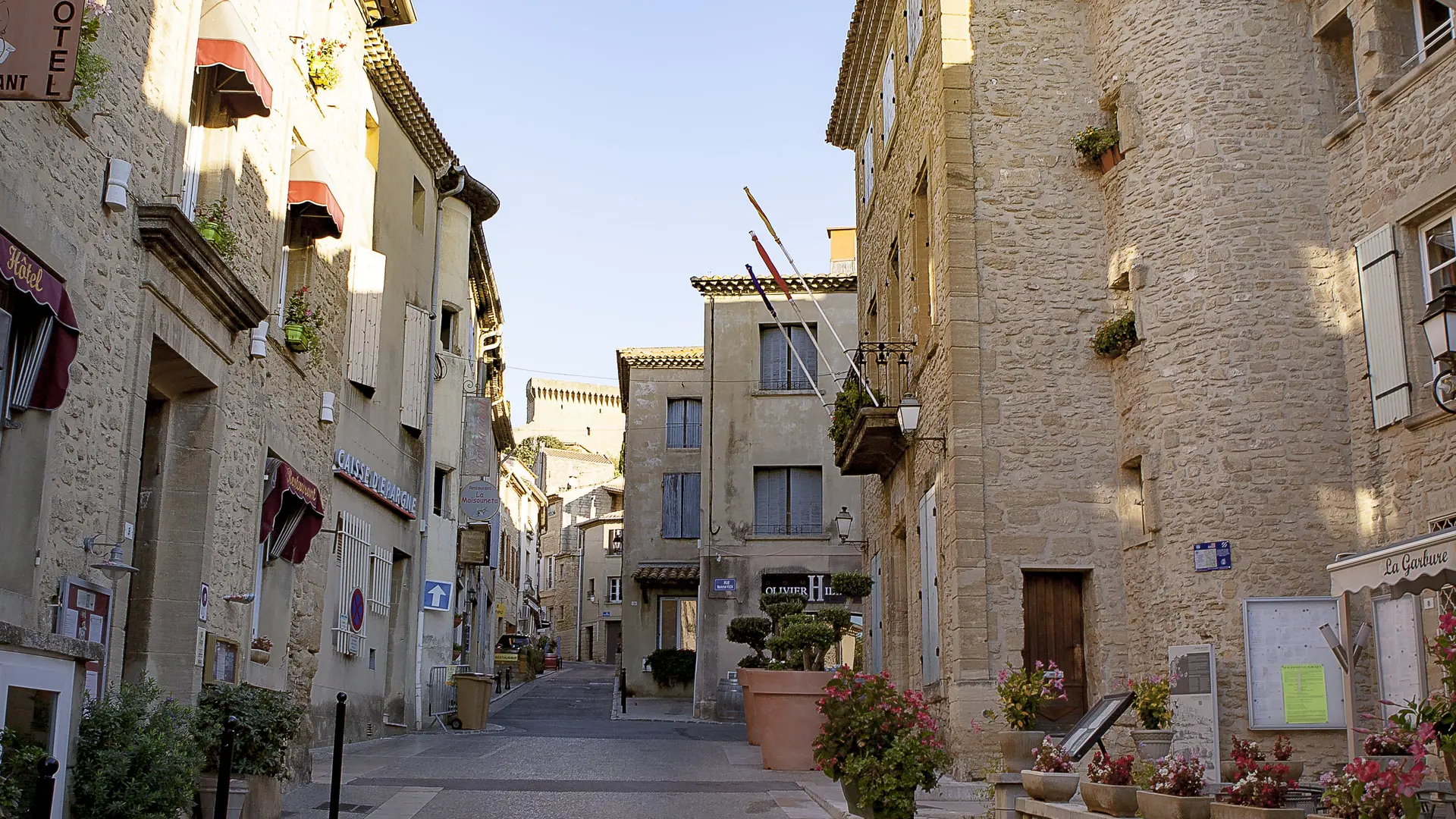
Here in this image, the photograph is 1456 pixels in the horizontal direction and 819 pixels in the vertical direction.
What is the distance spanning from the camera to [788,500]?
30469 millimetres

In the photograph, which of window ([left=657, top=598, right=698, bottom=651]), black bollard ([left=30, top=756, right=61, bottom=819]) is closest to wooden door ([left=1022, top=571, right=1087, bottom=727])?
black bollard ([left=30, top=756, right=61, bottom=819])

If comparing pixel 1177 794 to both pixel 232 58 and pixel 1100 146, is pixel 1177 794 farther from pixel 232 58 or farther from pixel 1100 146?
pixel 232 58

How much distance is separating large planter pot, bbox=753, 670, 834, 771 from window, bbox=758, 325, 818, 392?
1606cm

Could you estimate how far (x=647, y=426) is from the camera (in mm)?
36438

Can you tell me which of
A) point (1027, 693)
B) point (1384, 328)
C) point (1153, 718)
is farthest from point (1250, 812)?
point (1384, 328)

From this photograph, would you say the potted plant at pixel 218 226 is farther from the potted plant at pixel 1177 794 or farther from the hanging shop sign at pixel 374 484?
the potted plant at pixel 1177 794

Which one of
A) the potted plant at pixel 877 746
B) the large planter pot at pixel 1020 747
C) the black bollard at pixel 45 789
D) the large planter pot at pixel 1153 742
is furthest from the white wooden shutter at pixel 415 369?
the black bollard at pixel 45 789

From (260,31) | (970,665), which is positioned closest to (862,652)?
(970,665)

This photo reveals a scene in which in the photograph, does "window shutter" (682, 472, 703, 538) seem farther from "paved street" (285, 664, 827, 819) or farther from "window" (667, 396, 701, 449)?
"paved street" (285, 664, 827, 819)

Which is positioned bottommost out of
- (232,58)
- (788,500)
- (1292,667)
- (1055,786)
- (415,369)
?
(1055,786)

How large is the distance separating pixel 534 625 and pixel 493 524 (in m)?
37.5

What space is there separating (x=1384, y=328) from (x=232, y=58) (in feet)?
34.1

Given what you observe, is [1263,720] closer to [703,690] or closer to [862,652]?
[862,652]

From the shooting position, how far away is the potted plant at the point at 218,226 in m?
11.4
